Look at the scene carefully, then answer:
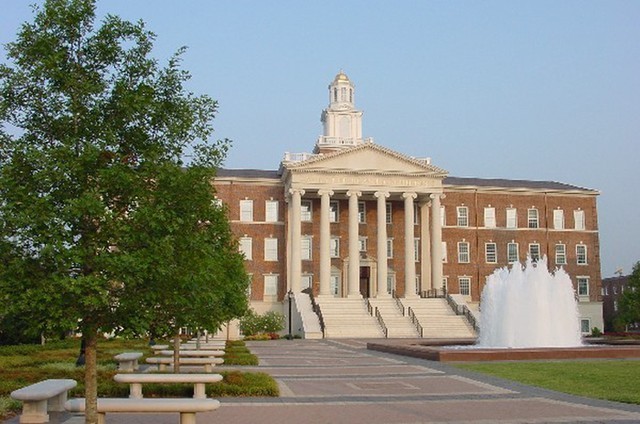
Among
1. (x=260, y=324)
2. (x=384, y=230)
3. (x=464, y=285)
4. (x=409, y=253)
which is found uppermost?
(x=384, y=230)

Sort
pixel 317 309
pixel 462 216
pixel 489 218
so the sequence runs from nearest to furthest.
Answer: pixel 317 309, pixel 462 216, pixel 489 218

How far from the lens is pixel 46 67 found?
36.0ft

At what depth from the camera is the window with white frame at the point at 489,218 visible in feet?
226

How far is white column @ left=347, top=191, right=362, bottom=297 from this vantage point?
197 feet

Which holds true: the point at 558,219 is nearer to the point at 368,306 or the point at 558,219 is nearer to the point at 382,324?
the point at 368,306

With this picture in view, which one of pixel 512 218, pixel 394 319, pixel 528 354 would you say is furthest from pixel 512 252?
pixel 528 354

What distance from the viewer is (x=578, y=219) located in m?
71.1

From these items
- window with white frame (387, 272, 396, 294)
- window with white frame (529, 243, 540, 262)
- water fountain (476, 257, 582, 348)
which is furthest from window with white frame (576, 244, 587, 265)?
water fountain (476, 257, 582, 348)

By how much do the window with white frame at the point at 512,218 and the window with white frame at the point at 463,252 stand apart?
4.81 metres

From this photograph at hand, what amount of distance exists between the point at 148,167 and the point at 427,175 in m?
53.3

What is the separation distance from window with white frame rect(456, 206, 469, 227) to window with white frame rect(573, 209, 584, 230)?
11138 mm

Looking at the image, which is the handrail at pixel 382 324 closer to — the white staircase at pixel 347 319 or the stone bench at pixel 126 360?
the white staircase at pixel 347 319

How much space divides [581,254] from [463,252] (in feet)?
39.9

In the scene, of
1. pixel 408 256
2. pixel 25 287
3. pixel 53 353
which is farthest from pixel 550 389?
pixel 408 256
